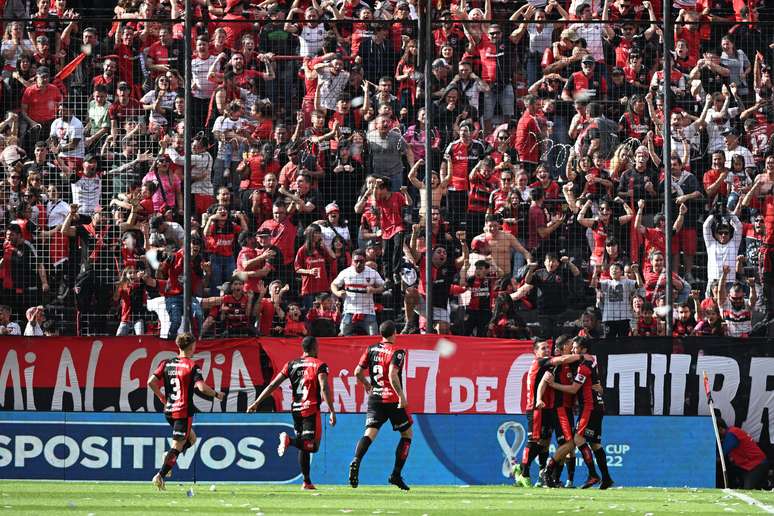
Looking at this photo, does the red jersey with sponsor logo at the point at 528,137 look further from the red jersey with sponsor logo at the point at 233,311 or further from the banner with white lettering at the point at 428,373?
the red jersey with sponsor logo at the point at 233,311

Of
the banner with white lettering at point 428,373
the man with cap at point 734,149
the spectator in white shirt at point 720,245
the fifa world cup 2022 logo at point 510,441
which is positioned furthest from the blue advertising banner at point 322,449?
the man with cap at point 734,149

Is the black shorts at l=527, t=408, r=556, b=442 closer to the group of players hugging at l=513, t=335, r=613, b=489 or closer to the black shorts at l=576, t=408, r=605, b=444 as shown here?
the group of players hugging at l=513, t=335, r=613, b=489

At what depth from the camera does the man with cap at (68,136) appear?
1838cm

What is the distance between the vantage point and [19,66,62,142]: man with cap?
729 inches

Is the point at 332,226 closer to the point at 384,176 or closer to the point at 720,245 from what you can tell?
the point at 384,176

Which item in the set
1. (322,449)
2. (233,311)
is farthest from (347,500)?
(233,311)

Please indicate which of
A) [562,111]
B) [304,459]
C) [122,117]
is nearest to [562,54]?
[562,111]

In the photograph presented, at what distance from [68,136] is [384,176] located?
439cm

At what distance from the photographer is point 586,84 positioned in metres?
18.9

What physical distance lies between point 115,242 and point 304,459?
511 cm

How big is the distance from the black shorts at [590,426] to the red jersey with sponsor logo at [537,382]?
47cm

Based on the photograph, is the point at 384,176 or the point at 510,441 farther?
the point at 384,176

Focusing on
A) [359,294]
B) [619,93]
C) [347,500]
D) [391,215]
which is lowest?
[347,500]

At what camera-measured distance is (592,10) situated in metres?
21.4
